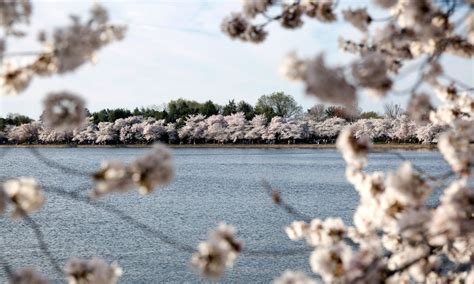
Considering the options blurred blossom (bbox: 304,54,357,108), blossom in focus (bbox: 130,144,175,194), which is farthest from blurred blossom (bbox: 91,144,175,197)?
blurred blossom (bbox: 304,54,357,108)

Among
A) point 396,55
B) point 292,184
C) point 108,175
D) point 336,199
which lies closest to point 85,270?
point 108,175

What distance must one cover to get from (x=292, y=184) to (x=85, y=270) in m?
28.8

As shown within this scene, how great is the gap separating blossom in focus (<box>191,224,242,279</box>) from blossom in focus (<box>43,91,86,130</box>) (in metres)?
0.62

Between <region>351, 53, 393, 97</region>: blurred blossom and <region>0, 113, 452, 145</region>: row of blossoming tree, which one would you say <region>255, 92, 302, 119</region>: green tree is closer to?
<region>0, 113, 452, 145</region>: row of blossoming tree

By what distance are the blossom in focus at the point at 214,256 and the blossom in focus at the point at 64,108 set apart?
62cm

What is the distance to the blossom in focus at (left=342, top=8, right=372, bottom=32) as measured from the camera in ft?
9.74

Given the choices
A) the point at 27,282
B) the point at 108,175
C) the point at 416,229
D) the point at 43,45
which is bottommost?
the point at 27,282

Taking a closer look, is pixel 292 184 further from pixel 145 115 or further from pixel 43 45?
pixel 145 115

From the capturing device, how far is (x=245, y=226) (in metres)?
18.0

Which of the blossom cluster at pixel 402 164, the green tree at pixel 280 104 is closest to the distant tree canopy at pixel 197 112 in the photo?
Result: the green tree at pixel 280 104

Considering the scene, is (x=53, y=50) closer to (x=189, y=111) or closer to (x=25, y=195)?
(x=25, y=195)

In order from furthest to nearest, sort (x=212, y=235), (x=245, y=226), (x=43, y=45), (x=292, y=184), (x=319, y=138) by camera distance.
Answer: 1. (x=319, y=138)
2. (x=292, y=184)
3. (x=245, y=226)
4. (x=212, y=235)
5. (x=43, y=45)

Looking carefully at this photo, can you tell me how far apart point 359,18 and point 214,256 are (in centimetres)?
147

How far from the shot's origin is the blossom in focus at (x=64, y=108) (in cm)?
191
